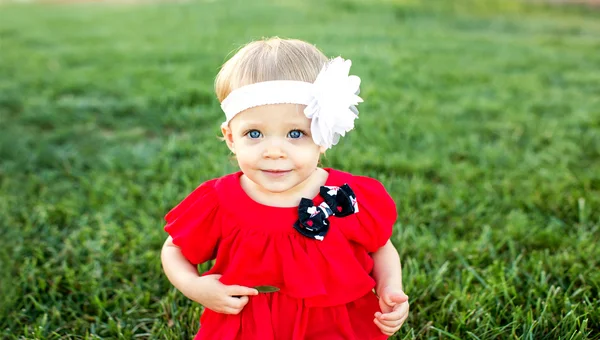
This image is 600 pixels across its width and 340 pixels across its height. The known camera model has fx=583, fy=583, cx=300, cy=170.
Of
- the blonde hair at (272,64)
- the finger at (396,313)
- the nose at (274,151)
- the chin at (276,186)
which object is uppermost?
the blonde hair at (272,64)

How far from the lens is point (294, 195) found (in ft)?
5.86

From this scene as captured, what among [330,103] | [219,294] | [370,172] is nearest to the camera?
[330,103]

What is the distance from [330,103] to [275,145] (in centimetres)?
19

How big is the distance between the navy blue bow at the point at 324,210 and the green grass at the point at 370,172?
1.79 ft

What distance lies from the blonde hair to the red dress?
350mm

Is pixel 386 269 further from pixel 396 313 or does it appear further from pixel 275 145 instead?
pixel 275 145

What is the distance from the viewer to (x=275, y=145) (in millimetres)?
1624

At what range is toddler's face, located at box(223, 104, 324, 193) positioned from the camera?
1.62m

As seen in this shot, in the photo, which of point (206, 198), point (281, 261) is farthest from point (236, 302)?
point (206, 198)

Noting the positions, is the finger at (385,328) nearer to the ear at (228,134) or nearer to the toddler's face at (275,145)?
the toddler's face at (275,145)

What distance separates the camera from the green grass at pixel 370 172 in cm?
219

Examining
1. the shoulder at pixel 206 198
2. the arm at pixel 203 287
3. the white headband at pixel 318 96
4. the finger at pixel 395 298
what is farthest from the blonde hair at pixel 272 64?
the finger at pixel 395 298

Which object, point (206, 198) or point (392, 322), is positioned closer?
point (392, 322)

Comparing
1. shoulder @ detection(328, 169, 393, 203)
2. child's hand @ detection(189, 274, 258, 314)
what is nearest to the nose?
shoulder @ detection(328, 169, 393, 203)
